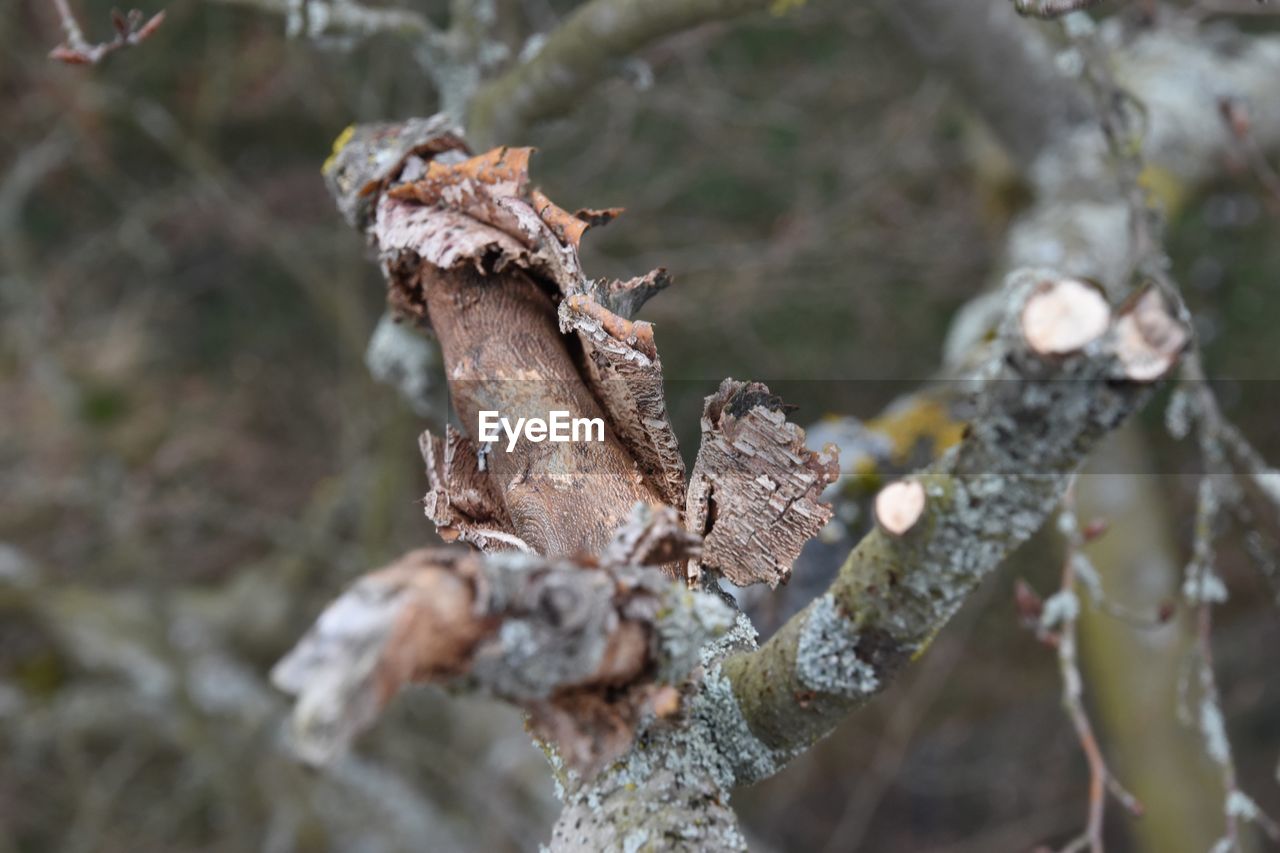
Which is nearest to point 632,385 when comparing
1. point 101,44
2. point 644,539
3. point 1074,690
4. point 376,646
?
point 644,539

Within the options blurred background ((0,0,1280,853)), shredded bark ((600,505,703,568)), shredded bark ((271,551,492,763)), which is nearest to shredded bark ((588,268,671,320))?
shredded bark ((600,505,703,568))

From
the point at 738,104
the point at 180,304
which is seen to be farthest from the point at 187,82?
the point at 738,104

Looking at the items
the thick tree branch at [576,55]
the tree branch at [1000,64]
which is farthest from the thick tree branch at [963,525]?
the tree branch at [1000,64]

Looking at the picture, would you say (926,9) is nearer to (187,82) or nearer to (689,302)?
(689,302)

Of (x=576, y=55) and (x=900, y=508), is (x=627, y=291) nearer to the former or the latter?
(x=900, y=508)

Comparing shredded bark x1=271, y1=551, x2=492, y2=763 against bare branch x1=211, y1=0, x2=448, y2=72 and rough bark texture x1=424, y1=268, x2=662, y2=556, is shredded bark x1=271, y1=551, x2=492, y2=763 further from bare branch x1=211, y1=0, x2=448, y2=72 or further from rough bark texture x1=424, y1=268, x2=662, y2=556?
bare branch x1=211, y1=0, x2=448, y2=72
